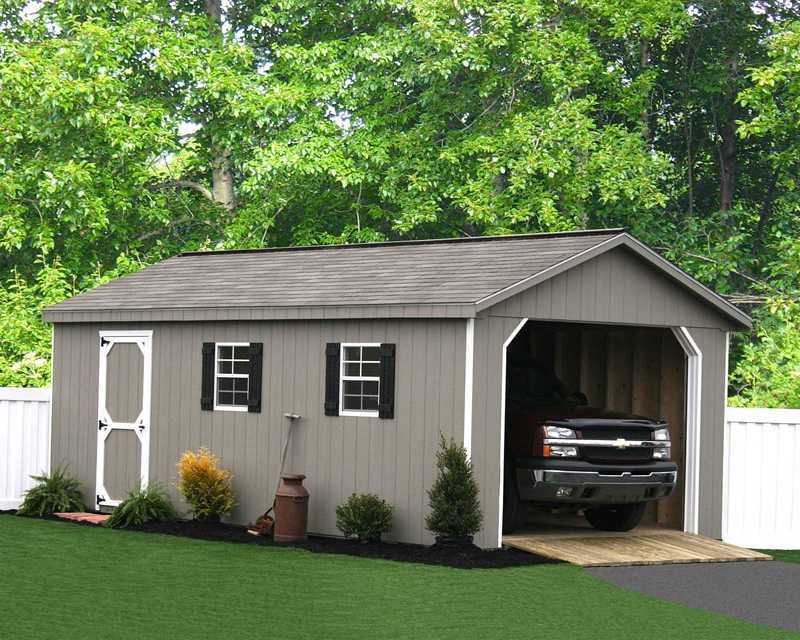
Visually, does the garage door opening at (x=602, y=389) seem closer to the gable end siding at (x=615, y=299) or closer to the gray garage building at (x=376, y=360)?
the gray garage building at (x=376, y=360)

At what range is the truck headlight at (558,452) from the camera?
14750mm

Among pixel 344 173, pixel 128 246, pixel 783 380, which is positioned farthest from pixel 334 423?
pixel 128 246

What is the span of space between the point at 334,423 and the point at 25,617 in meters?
5.79

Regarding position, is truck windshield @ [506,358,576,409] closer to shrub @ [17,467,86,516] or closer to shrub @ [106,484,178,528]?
shrub @ [106,484,178,528]

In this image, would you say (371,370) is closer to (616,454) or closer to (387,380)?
(387,380)

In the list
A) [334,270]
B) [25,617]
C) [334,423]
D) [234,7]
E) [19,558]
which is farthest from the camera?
[234,7]

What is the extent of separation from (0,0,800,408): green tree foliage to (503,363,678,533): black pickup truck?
408 inches

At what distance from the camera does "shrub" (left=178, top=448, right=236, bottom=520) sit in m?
16.5

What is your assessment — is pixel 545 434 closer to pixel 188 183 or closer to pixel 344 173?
pixel 344 173

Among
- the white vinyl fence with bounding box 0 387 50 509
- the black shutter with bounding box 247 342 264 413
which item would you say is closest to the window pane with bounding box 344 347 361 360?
the black shutter with bounding box 247 342 264 413

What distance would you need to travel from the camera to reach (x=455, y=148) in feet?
88.5

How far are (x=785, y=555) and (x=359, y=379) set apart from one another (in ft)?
16.1

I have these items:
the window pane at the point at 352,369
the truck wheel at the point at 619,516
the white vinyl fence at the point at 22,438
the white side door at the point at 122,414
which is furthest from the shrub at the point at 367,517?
the white vinyl fence at the point at 22,438

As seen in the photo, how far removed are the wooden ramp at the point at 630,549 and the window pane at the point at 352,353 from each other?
8.11 ft
